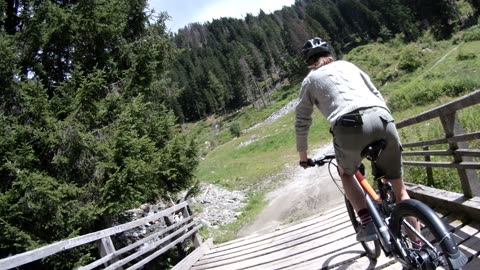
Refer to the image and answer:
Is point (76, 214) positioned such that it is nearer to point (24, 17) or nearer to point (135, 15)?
point (24, 17)

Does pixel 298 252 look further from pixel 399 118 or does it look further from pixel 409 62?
pixel 409 62

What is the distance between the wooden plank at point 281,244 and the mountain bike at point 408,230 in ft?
9.02

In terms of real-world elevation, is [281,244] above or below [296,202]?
above

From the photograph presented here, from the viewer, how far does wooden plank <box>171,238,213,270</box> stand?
7.03 metres

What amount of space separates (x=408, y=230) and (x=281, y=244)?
4022mm

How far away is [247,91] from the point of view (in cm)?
10188

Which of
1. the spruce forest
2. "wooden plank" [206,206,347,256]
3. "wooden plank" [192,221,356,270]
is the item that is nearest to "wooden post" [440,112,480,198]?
"wooden plank" [192,221,356,270]

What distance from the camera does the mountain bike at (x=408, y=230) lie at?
2514 millimetres

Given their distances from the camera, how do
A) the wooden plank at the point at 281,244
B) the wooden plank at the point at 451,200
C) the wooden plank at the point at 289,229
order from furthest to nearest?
the wooden plank at the point at 289,229 < the wooden plank at the point at 281,244 < the wooden plank at the point at 451,200

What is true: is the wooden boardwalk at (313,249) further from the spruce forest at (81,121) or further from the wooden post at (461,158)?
the spruce forest at (81,121)

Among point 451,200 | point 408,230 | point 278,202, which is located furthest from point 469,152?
point 278,202

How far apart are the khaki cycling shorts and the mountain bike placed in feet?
0.20

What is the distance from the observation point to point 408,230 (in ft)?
9.76

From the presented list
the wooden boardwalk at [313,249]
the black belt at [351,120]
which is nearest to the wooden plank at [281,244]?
the wooden boardwalk at [313,249]
